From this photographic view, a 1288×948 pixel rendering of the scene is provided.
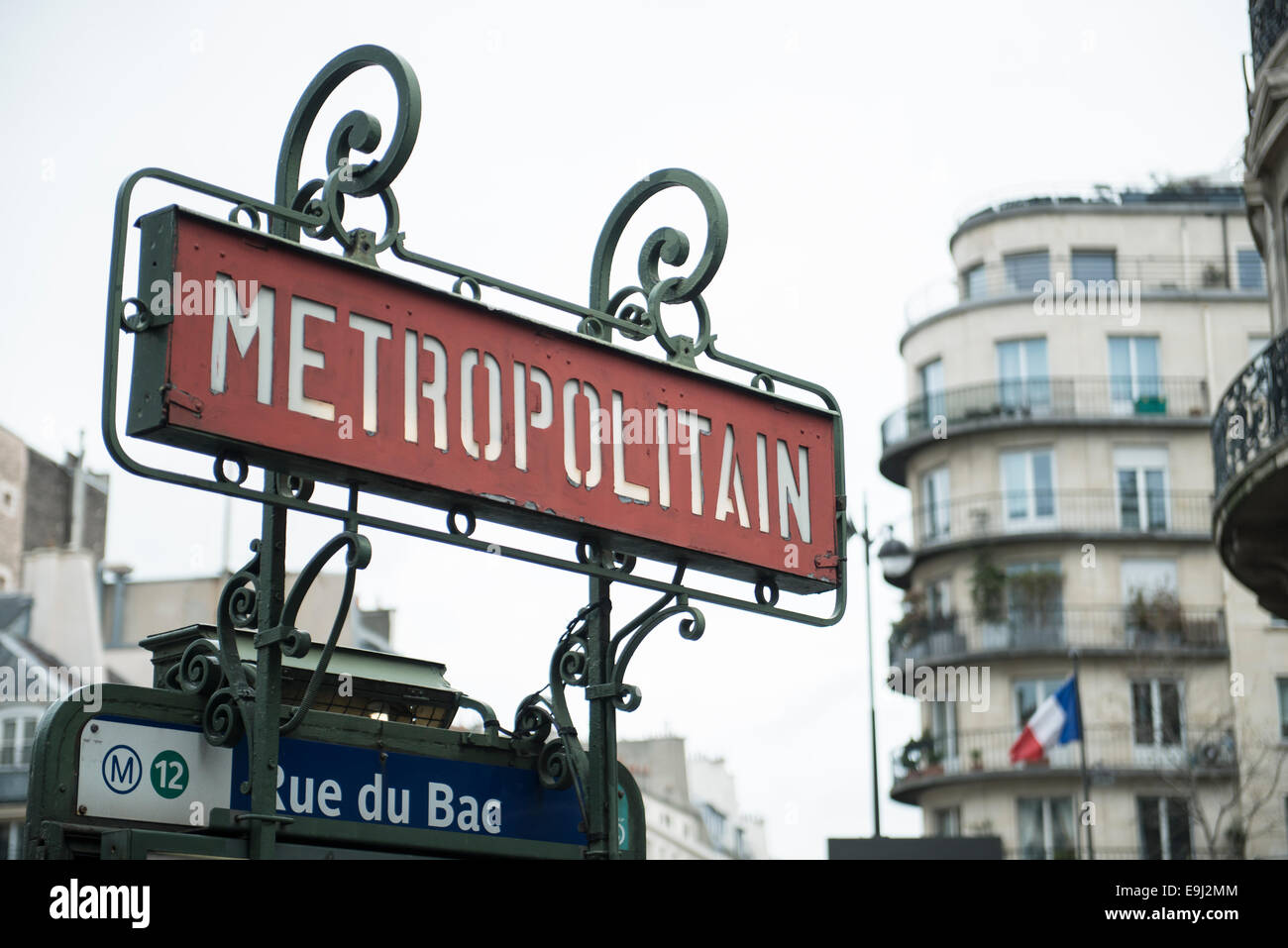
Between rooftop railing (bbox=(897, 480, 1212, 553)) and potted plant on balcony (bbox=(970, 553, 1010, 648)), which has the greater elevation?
rooftop railing (bbox=(897, 480, 1212, 553))

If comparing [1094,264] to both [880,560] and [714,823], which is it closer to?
[880,560]

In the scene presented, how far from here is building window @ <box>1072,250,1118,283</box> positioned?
50.1 meters

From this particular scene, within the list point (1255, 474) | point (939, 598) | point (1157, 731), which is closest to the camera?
point (1255, 474)

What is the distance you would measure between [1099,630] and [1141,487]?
14.5 feet

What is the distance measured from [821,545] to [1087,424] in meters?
43.6

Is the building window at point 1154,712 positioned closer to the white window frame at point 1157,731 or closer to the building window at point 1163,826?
the white window frame at point 1157,731

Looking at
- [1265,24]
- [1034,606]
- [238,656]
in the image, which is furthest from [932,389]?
[238,656]

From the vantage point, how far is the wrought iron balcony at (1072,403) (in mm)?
48312

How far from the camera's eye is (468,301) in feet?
18.1

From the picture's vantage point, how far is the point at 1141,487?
48.2 metres

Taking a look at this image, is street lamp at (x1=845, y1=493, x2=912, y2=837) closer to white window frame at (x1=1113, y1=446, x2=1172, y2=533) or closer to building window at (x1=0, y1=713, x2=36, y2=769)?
white window frame at (x1=1113, y1=446, x2=1172, y2=533)

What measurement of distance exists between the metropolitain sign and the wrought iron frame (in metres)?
0.09

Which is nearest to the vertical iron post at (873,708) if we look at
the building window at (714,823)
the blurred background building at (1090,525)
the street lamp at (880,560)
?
the street lamp at (880,560)

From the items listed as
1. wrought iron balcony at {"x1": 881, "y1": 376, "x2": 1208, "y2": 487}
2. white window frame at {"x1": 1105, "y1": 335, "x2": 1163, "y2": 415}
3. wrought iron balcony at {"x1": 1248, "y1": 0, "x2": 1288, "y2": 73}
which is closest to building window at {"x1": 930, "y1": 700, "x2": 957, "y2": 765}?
wrought iron balcony at {"x1": 881, "y1": 376, "x2": 1208, "y2": 487}
